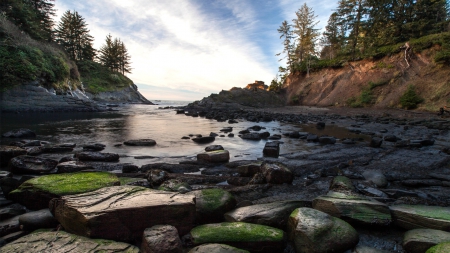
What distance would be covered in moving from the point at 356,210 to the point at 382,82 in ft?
112

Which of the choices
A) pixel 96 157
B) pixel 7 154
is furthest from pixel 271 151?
pixel 7 154

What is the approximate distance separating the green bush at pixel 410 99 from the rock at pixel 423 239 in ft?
90.0

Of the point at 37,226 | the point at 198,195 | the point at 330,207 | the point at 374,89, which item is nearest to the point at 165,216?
the point at 198,195

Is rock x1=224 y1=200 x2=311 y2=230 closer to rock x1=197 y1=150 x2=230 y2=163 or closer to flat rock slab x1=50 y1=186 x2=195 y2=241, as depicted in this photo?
flat rock slab x1=50 y1=186 x2=195 y2=241

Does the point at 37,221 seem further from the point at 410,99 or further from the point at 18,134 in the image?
the point at 410,99

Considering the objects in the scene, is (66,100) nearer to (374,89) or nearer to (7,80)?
(7,80)

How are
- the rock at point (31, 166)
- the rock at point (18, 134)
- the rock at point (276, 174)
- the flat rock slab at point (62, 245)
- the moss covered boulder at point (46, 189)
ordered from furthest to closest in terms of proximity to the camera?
1. the rock at point (18, 134)
2. the rock at point (31, 166)
3. the rock at point (276, 174)
4. the moss covered boulder at point (46, 189)
5. the flat rock slab at point (62, 245)

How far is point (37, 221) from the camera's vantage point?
122 inches

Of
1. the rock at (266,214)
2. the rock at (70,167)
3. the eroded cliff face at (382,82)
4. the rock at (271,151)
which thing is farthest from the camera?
the eroded cliff face at (382,82)

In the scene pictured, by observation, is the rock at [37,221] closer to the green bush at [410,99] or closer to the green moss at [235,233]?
the green moss at [235,233]

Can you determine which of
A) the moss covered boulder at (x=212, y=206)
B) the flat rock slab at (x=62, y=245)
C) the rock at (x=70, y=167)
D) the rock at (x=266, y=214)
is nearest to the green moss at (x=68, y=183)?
the flat rock slab at (x=62, y=245)

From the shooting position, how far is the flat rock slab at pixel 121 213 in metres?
2.70

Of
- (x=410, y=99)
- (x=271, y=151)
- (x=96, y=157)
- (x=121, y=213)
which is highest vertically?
(x=410, y=99)

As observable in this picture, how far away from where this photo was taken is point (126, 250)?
2.50m
